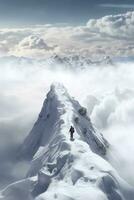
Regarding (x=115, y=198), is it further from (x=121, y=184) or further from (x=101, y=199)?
(x=121, y=184)

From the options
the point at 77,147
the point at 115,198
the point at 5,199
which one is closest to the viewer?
the point at 115,198

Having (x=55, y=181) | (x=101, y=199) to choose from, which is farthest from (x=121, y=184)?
(x=101, y=199)

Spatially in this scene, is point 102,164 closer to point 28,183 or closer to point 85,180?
point 85,180

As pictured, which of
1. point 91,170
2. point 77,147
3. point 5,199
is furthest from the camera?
point 77,147

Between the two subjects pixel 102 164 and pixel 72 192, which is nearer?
pixel 72 192

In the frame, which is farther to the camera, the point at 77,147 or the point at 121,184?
the point at 77,147

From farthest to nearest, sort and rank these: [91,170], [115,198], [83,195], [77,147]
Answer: [77,147], [91,170], [115,198], [83,195]

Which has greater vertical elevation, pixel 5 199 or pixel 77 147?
pixel 77 147

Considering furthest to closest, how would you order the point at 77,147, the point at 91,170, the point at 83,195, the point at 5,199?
the point at 77,147 → the point at 5,199 → the point at 91,170 → the point at 83,195

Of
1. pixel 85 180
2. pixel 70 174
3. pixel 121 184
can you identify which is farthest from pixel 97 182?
pixel 121 184
